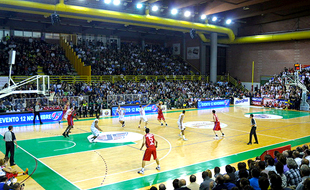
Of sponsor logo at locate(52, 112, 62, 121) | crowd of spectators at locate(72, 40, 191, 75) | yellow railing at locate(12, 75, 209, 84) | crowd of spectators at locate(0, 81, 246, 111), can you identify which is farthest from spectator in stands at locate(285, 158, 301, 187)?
crowd of spectators at locate(72, 40, 191, 75)

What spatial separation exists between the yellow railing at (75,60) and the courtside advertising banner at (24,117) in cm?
1052

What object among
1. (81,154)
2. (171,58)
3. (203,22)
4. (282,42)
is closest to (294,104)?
(282,42)

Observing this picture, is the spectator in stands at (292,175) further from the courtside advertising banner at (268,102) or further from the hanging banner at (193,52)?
the hanging banner at (193,52)

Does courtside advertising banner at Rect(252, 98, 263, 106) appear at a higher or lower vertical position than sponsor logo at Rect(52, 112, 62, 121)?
higher

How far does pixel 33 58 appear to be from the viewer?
33125mm

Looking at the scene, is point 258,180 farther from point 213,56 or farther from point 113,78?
point 213,56

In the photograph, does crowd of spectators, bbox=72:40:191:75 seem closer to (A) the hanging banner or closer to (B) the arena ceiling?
(A) the hanging banner

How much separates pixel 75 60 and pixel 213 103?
18.6m

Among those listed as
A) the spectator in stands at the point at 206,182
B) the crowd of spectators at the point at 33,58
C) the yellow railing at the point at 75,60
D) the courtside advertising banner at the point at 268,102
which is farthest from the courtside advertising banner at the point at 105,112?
the courtside advertising banner at the point at 268,102

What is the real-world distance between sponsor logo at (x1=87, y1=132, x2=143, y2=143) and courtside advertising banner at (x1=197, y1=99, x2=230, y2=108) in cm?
1784

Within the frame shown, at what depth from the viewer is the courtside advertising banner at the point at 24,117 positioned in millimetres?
21312

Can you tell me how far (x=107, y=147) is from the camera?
1484 cm

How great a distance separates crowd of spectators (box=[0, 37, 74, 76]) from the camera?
30753 mm

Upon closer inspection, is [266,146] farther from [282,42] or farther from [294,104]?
[282,42]
